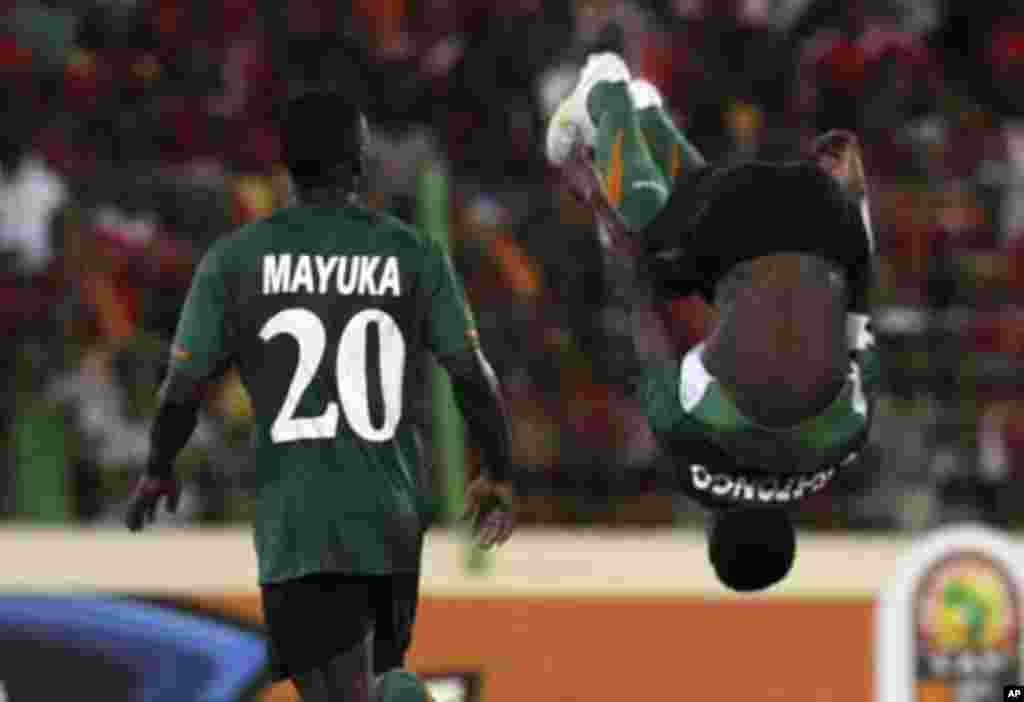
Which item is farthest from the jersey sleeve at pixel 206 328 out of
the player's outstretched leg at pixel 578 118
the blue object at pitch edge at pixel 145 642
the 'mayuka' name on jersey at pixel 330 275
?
the blue object at pitch edge at pixel 145 642

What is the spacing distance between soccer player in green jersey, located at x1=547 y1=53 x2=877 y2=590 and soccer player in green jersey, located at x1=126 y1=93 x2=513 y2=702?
2.22 ft

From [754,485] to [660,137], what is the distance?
186 centimetres

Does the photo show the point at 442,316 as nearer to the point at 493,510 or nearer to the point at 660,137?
the point at 493,510

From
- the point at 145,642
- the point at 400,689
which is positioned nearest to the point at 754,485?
the point at 400,689

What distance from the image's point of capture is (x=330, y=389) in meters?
7.25

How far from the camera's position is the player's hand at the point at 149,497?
7344 mm

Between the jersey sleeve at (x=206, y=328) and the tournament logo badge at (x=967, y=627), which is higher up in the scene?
the tournament logo badge at (x=967, y=627)

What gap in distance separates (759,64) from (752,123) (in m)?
1.04

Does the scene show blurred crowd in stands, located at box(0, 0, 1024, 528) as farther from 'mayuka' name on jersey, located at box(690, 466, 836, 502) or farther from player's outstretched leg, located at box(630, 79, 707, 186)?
'mayuka' name on jersey, located at box(690, 466, 836, 502)

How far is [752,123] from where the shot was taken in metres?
14.6

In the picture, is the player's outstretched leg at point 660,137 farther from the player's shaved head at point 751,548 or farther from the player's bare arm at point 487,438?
the player's bare arm at point 487,438

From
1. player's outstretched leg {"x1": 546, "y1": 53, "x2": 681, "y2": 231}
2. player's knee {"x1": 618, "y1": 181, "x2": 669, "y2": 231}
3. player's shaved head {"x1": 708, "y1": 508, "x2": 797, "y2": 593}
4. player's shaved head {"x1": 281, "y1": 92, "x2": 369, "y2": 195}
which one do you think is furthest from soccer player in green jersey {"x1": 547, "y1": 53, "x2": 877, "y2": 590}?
player's shaved head {"x1": 281, "y1": 92, "x2": 369, "y2": 195}

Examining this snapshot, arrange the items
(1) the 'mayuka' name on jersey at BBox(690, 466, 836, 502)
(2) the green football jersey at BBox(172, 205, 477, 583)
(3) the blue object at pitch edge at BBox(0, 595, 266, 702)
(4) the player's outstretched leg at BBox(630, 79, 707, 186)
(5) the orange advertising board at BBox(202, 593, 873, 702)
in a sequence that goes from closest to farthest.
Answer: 1. (2) the green football jersey at BBox(172, 205, 477, 583)
2. (1) the 'mayuka' name on jersey at BBox(690, 466, 836, 502)
3. (4) the player's outstretched leg at BBox(630, 79, 707, 186)
4. (3) the blue object at pitch edge at BBox(0, 595, 266, 702)
5. (5) the orange advertising board at BBox(202, 593, 873, 702)

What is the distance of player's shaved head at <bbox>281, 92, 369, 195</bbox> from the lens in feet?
24.0
